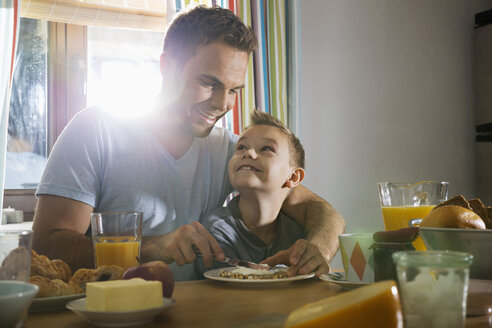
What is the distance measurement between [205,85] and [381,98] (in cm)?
189

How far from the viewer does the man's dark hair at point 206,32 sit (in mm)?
1738

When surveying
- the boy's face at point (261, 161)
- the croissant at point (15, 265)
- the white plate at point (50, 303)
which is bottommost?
the white plate at point (50, 303)

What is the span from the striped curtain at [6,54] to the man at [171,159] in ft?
2.50

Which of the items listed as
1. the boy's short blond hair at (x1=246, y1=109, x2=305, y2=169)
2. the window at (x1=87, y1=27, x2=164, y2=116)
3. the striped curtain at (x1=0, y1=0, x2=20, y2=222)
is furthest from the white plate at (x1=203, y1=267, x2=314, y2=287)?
the window at (x1=87, y1=27, x2=164, y2=116)

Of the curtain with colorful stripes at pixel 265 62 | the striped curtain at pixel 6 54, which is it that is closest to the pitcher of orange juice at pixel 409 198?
the curtain with colorful stripes at pixel 265 62

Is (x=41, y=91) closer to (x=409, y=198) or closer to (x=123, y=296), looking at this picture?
(x=409, y=198)

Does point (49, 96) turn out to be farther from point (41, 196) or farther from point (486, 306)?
point (486, 306)

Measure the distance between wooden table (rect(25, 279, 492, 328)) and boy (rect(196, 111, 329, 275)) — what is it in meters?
0.51

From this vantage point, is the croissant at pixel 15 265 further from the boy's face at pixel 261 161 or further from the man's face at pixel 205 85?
the man's face at pixel 205 85

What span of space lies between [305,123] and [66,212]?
1.86 metres

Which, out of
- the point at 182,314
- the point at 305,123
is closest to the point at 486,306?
the point at 182,314

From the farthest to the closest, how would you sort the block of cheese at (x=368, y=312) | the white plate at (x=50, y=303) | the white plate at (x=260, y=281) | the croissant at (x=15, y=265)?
the white plate at (x=260, y=281)
the white plate at (x=50, y=303)
the croissant at (x=15, y=265)
the block of cheese at (x=368, y=312)

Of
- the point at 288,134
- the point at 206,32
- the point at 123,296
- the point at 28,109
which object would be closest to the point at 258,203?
the point at 288,134

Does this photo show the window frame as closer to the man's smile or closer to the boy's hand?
the man's smile
